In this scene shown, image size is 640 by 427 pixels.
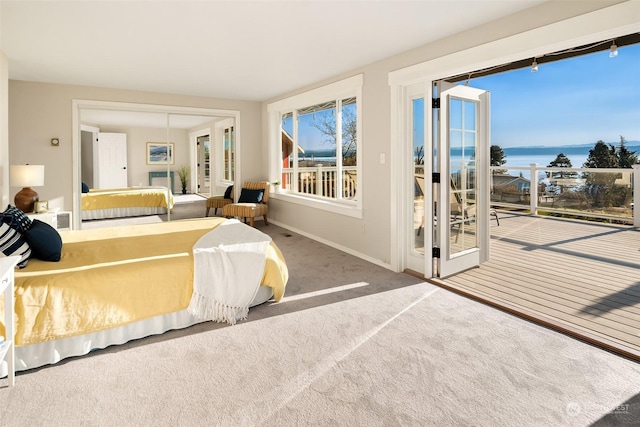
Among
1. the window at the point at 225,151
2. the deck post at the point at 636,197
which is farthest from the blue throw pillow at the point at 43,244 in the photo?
the deck post at the point at 636,197

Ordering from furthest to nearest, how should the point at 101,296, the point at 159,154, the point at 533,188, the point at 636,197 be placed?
the point at 533,188, the point at 159,154, the point at 636,197, the point at 101,296

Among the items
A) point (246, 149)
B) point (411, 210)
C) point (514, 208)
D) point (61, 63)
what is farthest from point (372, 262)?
point (514, 208)

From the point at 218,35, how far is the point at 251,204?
352 centimetres

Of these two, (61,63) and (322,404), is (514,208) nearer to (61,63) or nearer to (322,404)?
(322,404)

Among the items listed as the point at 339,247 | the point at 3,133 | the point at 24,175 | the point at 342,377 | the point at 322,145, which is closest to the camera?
the point at 342,377

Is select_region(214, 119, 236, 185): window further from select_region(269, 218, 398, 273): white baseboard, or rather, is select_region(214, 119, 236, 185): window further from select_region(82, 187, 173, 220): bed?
select_region(269, 218, 398, 273): white baseboard

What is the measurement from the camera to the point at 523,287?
12.2ft

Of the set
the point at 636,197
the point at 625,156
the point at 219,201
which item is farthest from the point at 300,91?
the point at 625,156

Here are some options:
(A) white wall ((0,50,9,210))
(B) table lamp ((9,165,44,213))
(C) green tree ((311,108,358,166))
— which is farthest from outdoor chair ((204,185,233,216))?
(A) white wall ((0,50,9,210))

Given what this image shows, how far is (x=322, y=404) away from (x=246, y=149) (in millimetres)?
6001

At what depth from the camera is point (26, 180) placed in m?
4.40

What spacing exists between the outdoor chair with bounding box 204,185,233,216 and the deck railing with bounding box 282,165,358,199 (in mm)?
1077

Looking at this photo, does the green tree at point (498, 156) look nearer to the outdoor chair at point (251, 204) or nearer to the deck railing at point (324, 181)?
the deck railing at point (324, 181)

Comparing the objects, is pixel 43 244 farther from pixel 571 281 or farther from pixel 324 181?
pixel 571 281
